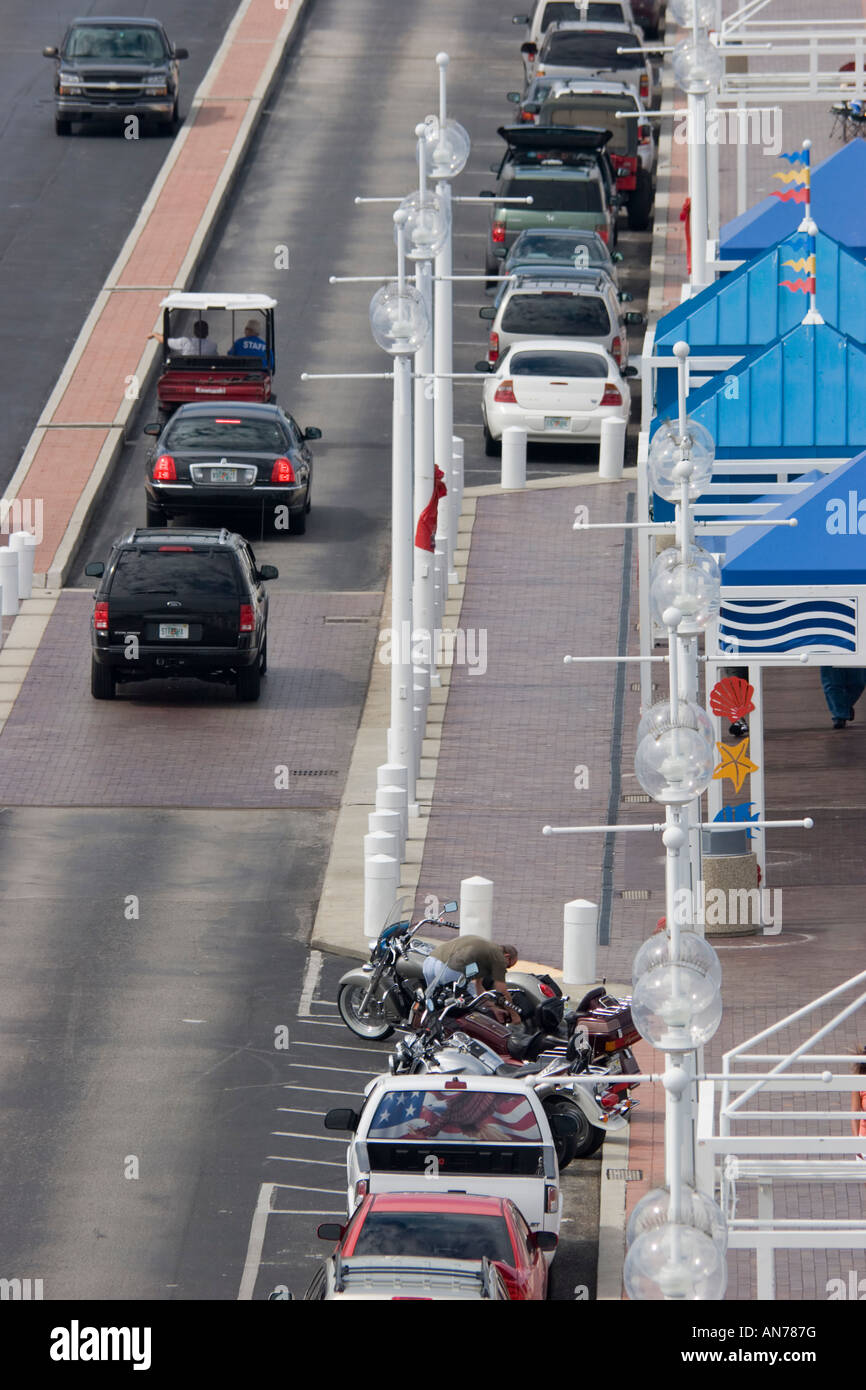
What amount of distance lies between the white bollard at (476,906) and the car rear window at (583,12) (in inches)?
1411

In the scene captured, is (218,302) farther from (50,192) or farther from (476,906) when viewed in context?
(476,906)

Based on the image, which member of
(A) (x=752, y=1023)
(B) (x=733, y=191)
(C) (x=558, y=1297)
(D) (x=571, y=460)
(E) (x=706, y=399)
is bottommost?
(C) (x=558, y=1297)

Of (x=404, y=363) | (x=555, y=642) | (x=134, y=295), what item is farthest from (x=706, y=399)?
(x=134, y=295)

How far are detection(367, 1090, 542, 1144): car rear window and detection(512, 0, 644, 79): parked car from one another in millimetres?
40483

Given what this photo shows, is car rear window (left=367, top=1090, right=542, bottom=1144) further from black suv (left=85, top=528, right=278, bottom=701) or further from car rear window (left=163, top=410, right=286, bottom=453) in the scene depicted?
car rear window (left=163, top=410, right=286, bottom=453)

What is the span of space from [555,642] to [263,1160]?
13.6 meters

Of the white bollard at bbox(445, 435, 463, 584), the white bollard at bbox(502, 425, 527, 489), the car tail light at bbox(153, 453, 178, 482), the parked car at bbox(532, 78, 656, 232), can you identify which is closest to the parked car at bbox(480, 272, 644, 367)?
the white bollard at bbox(502, 425, 527, 489)

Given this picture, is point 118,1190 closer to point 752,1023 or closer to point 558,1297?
point 558,1297

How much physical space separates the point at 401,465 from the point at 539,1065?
27.1ft

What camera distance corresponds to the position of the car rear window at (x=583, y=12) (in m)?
57.7

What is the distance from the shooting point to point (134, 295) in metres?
45.9

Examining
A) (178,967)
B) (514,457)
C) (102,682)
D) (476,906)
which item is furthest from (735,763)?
(514,457)

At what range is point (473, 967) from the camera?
21.8 meters

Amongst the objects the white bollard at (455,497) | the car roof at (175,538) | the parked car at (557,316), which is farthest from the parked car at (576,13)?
the car roof at (175,538)
